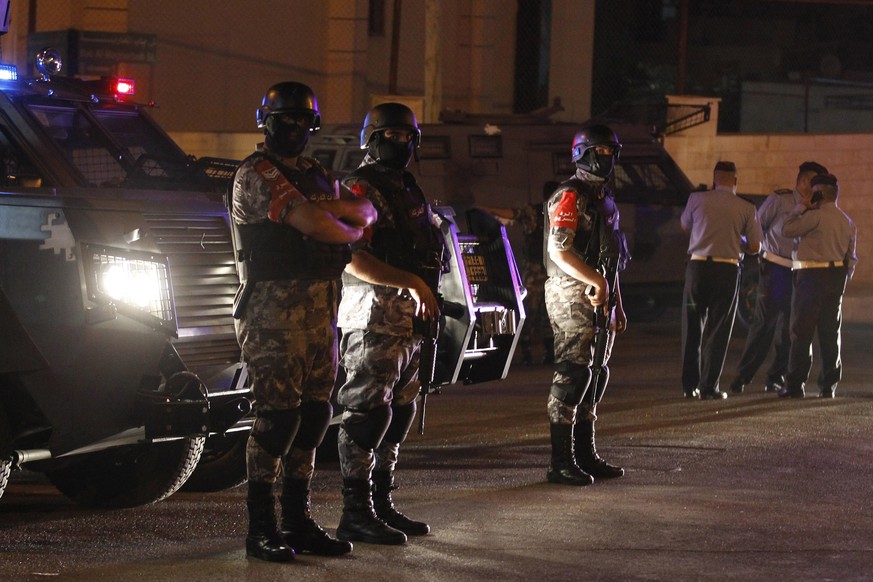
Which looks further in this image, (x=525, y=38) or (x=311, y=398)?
(x=525, y=38)

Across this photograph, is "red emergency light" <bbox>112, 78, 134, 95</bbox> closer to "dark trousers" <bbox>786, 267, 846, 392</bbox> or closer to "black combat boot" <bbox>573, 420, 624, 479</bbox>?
"black combat boot" <bbox>573, 420, 624, 479</bbox>

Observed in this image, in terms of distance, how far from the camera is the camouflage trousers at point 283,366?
571 centimetres

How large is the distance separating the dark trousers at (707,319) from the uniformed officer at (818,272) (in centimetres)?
56

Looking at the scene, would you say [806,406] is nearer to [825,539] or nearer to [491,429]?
[491,429]

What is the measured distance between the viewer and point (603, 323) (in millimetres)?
7582

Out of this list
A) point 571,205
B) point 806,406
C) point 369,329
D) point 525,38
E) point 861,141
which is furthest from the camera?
point 525,38

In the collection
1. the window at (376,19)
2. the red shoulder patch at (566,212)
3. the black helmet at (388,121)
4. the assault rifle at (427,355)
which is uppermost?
the window at (376,19)

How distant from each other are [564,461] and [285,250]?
253 centimetres

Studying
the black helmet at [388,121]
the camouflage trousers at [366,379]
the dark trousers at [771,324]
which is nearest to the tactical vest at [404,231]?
the black helmet at [388,121]

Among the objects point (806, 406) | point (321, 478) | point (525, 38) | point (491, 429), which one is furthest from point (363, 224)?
point (525, 38)

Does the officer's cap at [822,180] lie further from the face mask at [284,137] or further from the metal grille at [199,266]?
the face mask at [284,137]

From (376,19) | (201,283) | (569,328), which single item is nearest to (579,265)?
(569,328)

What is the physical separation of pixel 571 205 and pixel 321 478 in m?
1.97

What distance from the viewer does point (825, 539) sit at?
6.48 metres
